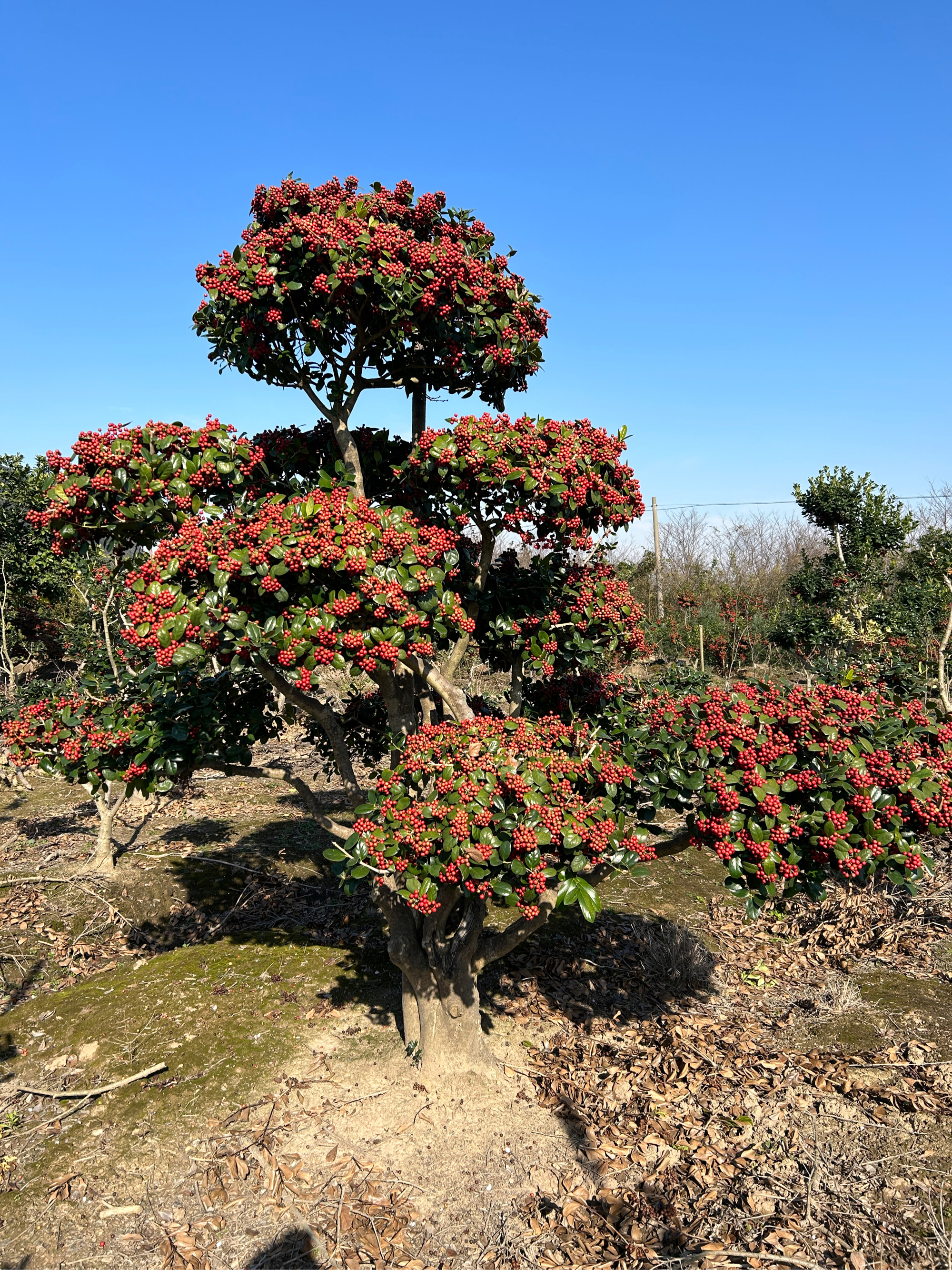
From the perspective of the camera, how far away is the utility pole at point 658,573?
25859 mm

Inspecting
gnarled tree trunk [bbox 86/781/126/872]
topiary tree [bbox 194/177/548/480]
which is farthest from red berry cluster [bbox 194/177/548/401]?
gnarled tree trunk [bbox 86/781/126/872]

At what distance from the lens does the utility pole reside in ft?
84.8

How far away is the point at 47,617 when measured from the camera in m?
16.3

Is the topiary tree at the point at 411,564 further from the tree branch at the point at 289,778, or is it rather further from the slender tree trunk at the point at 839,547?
the slender tree trunk at the point at 839,547

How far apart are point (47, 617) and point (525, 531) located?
14.9 m

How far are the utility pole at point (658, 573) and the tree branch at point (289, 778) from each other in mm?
20007

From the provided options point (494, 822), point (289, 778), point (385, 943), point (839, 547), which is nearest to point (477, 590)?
point (494, 822)

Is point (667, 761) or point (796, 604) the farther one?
point (796, 604)

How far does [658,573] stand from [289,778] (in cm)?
2300

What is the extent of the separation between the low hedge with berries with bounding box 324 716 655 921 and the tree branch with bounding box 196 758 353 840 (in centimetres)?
89

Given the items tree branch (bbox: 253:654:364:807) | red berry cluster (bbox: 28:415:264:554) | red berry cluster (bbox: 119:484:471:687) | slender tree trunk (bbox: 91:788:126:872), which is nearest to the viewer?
red berry cluster (bbox: 119:484:471:687)

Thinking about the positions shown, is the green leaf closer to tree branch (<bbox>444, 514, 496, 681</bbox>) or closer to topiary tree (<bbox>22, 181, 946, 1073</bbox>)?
topiary tree (<bbox>22, 181, 946, 1073</bbox>)

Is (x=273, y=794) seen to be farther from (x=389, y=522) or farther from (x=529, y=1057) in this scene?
(x=389, y=522)

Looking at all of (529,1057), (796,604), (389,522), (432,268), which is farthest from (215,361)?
(796,604)
